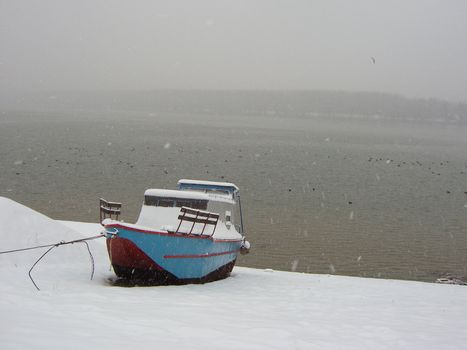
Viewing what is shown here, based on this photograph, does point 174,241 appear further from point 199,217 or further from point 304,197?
point 304,197

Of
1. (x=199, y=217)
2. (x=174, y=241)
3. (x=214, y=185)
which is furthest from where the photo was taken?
(x=214, y=185)

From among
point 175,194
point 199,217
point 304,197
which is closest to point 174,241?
point 199,217

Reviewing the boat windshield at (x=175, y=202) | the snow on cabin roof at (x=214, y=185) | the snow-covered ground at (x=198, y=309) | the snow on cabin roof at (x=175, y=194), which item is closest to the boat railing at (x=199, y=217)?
the boat windshield at (x=175, y=202)

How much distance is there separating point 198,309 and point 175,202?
5543 mm

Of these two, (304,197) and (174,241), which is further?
(304,197)

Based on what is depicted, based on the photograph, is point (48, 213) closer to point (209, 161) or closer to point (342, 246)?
point (342, 246)

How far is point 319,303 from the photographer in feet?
41.0

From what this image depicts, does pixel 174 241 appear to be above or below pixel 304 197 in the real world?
above

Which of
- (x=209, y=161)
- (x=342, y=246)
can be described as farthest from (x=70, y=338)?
(x=209, y=161)

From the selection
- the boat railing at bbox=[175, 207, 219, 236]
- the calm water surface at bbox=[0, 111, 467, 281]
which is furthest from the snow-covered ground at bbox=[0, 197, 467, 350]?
the calm water surface at bbox=[0, 111, 467, 281]

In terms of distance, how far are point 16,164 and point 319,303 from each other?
4724 cm

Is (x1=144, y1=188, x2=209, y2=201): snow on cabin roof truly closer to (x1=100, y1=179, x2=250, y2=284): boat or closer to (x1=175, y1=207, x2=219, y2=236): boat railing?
(x1=100, y1=179, x2=250, y2=284): boat

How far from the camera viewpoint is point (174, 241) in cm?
1362

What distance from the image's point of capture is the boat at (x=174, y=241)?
13.1 meters
